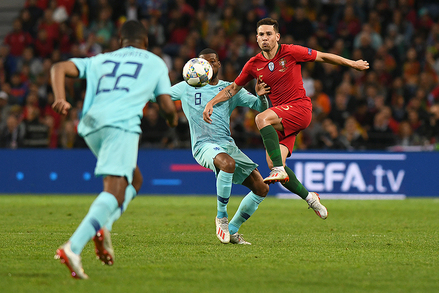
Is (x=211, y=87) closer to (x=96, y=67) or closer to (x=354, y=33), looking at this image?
(x=96, y=67)

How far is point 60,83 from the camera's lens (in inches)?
191

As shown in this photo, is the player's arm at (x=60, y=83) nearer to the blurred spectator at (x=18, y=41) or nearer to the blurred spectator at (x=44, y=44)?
the blurred spectator at (x=44, y=44)

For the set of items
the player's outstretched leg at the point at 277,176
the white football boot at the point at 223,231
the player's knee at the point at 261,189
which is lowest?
the white football boot at the point at 223,231

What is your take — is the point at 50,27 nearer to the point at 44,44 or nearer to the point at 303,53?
the point at 44,44

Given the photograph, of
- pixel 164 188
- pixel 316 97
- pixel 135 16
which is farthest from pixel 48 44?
pixel 316 97

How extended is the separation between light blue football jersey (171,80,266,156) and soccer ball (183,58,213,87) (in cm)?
61

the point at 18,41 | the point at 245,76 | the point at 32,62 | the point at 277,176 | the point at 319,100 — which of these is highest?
the point at 245,76

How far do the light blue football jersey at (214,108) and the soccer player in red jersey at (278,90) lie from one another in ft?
0.90

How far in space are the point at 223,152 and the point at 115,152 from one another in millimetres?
2803

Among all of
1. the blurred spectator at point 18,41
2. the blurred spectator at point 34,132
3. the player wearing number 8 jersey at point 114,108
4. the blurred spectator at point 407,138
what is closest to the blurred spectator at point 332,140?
the blurred spectator at point 407,138

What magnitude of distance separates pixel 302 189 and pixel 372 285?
133 inches

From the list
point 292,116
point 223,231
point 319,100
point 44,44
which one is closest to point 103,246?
point 223,231

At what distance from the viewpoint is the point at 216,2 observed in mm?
18938

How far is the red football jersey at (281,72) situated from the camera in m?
7.79
